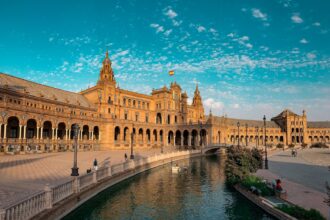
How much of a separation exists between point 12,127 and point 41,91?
13151 millimetres

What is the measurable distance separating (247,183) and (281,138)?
129086mm

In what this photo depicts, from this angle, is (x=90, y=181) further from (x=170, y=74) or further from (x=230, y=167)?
(x=170, y=74)

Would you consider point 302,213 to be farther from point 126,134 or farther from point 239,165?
point 126,134

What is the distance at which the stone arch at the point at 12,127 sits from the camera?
47625mm

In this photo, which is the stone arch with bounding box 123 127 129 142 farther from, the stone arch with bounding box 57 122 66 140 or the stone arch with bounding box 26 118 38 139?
the stone arch with bounding box 26 118 38 139

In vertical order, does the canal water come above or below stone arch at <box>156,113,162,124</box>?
below

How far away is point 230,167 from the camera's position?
28.0m

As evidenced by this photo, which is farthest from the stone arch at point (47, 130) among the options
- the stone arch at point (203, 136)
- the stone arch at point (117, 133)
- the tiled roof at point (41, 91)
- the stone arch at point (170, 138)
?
the stone arch at point (203, 136)

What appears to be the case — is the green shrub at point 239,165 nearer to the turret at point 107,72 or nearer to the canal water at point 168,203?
the canal water at point 168,203

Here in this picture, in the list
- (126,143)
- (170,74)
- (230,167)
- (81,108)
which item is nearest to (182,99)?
(170,74)

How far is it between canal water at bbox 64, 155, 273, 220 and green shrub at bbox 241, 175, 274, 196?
1.24 m

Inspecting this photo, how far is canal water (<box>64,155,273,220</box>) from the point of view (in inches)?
702

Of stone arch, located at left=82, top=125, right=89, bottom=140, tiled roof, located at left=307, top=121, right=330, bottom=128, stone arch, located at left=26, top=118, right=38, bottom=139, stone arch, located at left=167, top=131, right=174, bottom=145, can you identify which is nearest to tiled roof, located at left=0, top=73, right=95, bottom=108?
stone arch, located at left=26, top=118, right=38, bottom=139

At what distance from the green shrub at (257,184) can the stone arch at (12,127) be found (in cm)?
4327
